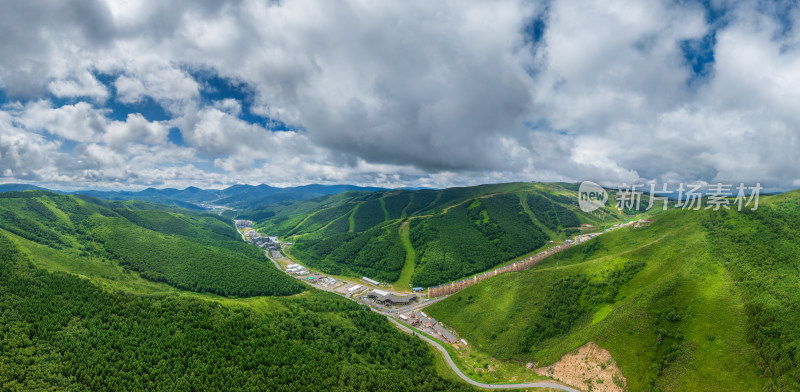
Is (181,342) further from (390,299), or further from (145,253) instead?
(145,253)

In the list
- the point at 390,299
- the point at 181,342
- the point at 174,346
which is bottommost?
the point at 390,299

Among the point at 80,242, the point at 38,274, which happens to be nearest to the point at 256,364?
the point at 38,274

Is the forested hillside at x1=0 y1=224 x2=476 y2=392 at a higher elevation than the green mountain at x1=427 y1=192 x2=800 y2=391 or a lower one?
lower

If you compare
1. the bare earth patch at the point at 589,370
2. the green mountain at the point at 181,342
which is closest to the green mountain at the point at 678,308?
the bare earth patch at the point at 589,370

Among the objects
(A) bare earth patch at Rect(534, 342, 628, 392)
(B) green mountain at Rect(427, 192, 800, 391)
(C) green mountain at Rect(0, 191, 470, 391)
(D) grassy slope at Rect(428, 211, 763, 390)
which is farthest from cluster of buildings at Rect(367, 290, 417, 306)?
(A) bare earth patch at Rect(534, 342, 628, 392)

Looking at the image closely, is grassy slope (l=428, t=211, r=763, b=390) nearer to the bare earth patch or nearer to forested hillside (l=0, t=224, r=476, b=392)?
the bare earth patch

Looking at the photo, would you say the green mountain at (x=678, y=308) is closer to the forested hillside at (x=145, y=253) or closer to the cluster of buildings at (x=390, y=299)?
the cluster of buildings at (x=390, y=299)

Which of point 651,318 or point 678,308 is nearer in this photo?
point 651,318

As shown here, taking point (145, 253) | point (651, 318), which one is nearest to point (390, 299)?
point (651, 318)
